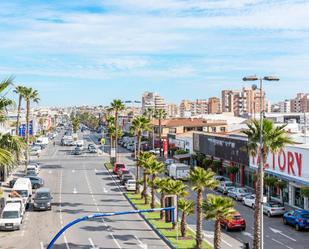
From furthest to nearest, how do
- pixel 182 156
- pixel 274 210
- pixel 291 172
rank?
pixel 182 156
pixel 291 172
pixel 274 210

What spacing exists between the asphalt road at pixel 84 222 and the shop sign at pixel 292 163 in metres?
15.1

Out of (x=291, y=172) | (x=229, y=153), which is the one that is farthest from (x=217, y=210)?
(x=229, y=153)

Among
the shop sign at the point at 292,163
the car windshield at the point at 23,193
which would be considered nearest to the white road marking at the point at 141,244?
the shop sign at the point at 292,163

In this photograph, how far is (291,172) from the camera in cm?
4856

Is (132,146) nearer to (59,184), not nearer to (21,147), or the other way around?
(59,184)

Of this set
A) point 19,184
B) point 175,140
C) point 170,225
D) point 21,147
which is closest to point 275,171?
point 170,225

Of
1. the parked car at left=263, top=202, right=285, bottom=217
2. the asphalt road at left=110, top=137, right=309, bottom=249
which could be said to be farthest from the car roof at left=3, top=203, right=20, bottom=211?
the parked car at left=263, top=202, right=285, bottom=217

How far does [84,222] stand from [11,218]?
6.12 m

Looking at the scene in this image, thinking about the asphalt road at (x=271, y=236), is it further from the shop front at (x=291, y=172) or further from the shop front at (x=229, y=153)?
the shop front at (x=229, y=153)

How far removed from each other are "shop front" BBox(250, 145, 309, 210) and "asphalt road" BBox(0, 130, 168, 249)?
599 inches

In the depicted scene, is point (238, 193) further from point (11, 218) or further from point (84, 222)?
point (11, 218)

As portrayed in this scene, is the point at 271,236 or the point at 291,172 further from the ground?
the point at 291,172

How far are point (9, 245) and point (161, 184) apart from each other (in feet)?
40.7

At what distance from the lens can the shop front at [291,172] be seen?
46219 millimetres
